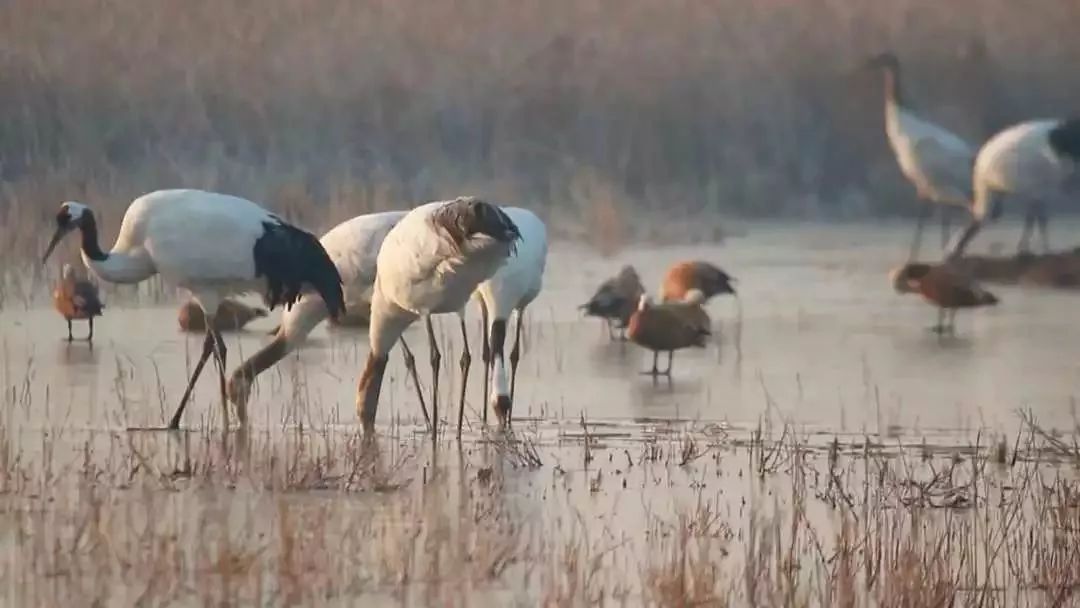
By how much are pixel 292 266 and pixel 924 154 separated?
2524mm

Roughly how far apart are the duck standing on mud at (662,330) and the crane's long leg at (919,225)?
96 cm

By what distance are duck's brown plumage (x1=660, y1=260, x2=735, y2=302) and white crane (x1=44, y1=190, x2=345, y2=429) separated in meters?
1.48

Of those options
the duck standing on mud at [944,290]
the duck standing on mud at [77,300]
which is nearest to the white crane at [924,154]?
the duck standing on mud at [944,290]

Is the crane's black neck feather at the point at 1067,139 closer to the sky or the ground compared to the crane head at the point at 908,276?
closer to the sky

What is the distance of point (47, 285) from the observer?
20.0 feet

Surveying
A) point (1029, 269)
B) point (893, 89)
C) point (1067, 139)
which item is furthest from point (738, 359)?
point (1067, 139)

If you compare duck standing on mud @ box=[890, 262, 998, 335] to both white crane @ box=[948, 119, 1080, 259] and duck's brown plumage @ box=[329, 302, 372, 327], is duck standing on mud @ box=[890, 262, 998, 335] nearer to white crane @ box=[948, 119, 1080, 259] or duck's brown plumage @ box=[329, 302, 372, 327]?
white crane @ box=[948, 119, 1080, 259]

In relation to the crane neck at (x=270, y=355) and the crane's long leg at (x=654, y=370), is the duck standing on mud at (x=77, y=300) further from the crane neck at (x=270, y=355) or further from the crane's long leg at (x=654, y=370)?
the crane's long leg at (x=654, y=370)

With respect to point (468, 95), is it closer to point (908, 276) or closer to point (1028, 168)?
point (908, 276)

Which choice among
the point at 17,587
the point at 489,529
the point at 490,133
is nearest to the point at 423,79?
the point at 490,133

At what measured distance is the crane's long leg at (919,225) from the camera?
6.29 meters

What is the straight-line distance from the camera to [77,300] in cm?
589

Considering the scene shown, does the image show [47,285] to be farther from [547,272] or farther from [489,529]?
[489,529]

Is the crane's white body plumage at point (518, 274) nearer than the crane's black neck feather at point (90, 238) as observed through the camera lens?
Yes
